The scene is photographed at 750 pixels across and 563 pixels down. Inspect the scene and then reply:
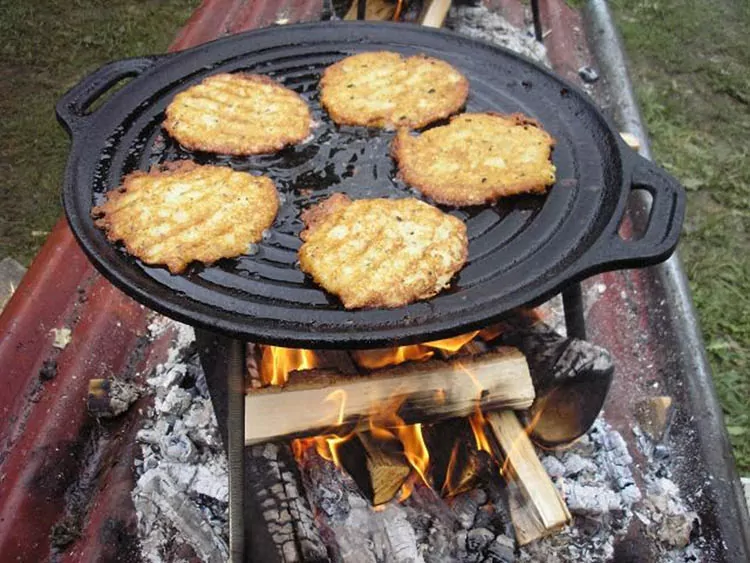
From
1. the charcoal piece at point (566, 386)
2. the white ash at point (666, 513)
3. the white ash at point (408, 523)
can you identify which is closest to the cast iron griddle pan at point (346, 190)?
the charcoal piece at point (566, 386)

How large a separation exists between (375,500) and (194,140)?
1556 mm

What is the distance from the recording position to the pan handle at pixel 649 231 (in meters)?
2.02

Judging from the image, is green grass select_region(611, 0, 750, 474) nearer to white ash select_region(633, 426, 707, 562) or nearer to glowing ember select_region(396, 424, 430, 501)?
white ash select_region(633, 426, 707, 562)

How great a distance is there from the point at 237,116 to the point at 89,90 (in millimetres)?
582

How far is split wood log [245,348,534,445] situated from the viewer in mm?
2398

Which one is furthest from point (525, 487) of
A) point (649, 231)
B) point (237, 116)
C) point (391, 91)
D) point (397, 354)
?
point (237, 116)

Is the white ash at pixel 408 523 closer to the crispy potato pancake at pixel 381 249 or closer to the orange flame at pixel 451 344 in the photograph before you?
the orange flame at pixel 451 344

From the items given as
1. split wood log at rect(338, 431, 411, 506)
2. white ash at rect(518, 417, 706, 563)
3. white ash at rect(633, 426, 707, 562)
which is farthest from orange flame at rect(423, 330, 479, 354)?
white ash at rect(633, 426, 707, 562)

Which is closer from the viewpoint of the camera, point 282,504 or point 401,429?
point 282,504

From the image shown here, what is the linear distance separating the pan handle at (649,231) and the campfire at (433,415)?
0.63 meters

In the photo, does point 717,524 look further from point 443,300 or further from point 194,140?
point 194,140

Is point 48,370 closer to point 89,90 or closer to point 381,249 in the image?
point 89,90

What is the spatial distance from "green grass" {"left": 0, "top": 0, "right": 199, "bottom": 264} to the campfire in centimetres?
296

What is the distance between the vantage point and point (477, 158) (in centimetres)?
262
